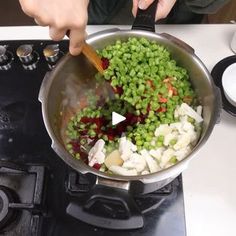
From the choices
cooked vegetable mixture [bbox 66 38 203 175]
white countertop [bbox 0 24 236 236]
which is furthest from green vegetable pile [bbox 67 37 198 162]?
white countertop [bbox 0 24 236 236]

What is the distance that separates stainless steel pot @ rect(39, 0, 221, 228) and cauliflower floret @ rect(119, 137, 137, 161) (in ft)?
0.25

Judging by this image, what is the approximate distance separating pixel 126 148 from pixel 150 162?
6 cm

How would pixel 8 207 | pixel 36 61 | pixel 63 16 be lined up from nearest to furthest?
1. pixel 63 16
2. pixel 8 207
3. pixel 36 61

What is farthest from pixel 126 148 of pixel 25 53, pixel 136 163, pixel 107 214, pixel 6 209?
pixel 25 53

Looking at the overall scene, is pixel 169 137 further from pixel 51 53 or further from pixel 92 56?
pixel 51 53

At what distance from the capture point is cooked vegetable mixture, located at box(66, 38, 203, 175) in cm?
82

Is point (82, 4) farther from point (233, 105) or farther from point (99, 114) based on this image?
point (233, 105)

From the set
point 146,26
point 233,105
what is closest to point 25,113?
point 146,26

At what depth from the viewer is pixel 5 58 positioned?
995 mm

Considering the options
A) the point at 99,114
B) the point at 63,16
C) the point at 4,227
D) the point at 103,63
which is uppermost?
the point at 63,16

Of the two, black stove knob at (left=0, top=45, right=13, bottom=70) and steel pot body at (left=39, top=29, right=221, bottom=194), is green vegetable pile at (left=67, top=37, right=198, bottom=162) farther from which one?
black stove knob at (left=0, top=45, right=13, bottom=70)

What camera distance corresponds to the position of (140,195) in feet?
2.70

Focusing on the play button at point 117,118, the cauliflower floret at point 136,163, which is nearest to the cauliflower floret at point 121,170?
the cauliflower floret at point 136,163

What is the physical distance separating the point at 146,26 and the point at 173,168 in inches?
13.8
